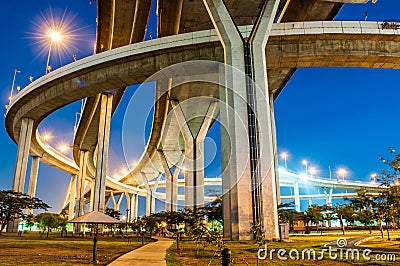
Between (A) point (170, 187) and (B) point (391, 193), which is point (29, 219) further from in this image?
(B) point (391, 193)

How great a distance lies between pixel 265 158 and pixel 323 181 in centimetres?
9149

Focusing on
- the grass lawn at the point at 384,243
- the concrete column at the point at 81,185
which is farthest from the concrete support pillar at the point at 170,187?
the grass lawn at the point at 384,243

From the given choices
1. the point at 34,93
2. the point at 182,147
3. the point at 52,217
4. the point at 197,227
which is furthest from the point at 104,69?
the point at 182,147

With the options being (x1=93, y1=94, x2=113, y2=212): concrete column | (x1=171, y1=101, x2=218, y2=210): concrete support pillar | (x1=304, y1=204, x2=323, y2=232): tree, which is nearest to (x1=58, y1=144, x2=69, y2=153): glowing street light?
(x1=171, y1=101, x2=218, y2=210): concrete support pillar

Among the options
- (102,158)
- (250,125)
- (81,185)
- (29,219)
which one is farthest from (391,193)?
(81,185)

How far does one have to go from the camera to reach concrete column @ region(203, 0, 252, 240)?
21172mm

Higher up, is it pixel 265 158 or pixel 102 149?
pixel 102 149

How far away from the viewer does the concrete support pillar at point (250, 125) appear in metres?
21.1

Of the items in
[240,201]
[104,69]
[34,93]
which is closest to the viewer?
[240,201]

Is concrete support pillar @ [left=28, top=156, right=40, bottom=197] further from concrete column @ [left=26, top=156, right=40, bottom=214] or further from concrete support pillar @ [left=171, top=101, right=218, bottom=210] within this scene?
concrete support pillar @ [left=171, top=101, right=218, bottom=210]

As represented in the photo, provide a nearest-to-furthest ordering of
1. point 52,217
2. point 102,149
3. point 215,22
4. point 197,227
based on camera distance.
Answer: point 197,227, point 215,22, point 102,149, point 52,217

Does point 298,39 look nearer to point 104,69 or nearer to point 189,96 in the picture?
point 104,69

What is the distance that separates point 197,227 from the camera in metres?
16.7

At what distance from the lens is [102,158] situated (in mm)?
40469
